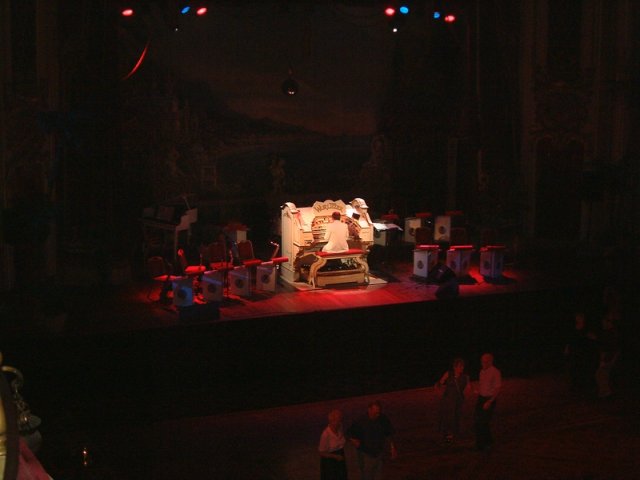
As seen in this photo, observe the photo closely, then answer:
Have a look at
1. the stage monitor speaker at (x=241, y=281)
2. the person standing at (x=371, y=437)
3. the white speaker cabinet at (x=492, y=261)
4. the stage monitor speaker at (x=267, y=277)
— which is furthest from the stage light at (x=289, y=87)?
the person standing at (x=371, y=437)

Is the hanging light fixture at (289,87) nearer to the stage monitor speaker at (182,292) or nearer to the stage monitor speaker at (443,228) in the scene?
the stage monitor speaker at (443,228)

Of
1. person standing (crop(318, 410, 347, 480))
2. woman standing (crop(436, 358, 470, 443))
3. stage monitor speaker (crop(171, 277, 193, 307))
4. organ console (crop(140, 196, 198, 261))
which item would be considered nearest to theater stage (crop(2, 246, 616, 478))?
stage monitor speaker (crop(171, 277, 193, 307))

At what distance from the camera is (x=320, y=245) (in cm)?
1170

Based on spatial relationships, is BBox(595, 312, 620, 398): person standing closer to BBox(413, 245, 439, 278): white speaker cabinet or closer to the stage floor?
the stage floor

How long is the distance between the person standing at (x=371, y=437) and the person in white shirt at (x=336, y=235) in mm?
4739

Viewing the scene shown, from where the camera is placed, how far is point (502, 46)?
43.7ft

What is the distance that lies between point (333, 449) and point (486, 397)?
185cm

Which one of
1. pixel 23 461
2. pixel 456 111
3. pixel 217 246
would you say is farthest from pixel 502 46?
pixel 23 461

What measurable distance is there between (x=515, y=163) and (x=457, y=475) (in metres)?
6.76

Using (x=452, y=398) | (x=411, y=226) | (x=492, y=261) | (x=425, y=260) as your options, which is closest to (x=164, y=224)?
(x=425, y=260)

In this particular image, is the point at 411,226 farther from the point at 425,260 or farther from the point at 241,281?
the point at 241,281

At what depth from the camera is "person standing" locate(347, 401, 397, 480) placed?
22.5 feet

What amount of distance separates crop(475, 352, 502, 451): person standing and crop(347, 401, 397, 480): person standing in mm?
1309

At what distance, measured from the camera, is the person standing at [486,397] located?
788 centimetres
